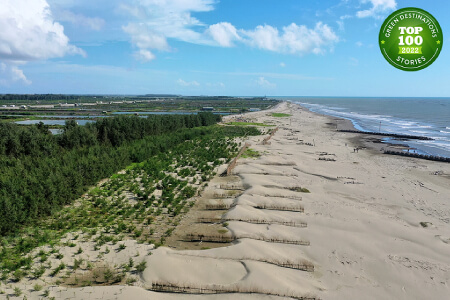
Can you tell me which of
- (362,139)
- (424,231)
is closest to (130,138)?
(424,231)

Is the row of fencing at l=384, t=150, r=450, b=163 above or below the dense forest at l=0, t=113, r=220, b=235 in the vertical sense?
below

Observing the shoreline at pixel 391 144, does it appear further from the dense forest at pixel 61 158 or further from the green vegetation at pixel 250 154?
the dense forest at pixel 61 158

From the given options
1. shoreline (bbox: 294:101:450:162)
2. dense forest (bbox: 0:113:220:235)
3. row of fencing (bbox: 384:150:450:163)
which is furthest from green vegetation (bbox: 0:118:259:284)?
shoreline (bbox: 294:101:450:162)

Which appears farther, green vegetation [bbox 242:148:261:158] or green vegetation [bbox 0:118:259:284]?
green vegetation [bbox 242:148:261:158]

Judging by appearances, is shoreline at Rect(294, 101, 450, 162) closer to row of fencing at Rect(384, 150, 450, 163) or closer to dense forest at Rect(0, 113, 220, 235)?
row of fencing at Rect(384, 150, 450, 163)

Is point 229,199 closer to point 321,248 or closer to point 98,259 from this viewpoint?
point 321,248

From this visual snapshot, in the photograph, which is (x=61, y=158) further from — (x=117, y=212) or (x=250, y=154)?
(x=250, y=154)
